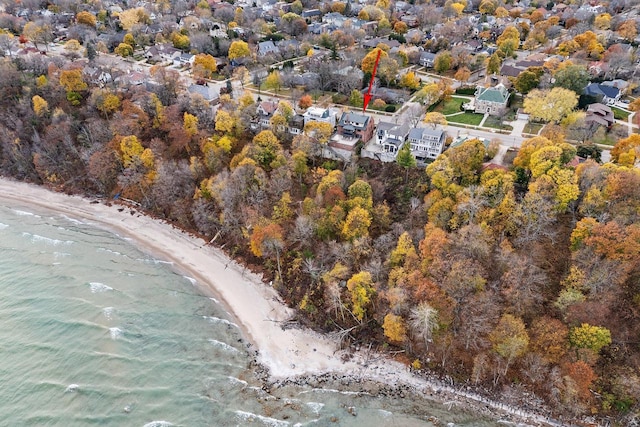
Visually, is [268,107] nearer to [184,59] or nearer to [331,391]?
[184,59]

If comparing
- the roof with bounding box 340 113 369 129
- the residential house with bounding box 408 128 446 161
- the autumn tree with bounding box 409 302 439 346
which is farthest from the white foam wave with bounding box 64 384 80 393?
the residential house with bounding box 408 128 446 161

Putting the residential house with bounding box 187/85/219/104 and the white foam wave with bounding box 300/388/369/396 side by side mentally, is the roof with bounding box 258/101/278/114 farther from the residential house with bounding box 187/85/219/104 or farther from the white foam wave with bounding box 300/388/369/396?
the white foam wave with bounding box 300/388/369/396

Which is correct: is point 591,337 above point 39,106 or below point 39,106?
below

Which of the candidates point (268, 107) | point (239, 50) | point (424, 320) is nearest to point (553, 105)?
point (424, 320)

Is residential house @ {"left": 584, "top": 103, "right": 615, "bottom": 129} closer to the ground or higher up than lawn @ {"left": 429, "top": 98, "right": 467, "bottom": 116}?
higher up

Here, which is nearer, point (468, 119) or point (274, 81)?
point (468, 119)

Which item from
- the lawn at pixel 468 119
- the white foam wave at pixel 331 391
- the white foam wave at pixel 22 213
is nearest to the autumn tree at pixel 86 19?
the white foam wave at pixel 22 213

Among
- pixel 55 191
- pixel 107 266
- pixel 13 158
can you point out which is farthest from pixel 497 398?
pixel 13 158

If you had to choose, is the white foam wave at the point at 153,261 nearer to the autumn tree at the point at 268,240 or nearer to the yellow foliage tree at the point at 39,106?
the autumn tree at the point at 268,240
